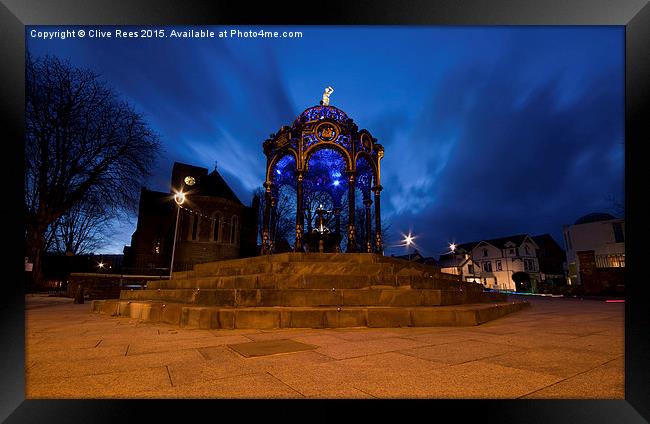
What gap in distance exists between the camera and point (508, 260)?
4938 centimetres

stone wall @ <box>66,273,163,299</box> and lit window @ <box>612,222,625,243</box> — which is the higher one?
lit window @ <box>612,222,625,243</box>

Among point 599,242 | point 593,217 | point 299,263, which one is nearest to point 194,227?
point 299,263

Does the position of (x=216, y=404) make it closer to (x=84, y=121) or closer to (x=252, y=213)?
(x=84, y=121)

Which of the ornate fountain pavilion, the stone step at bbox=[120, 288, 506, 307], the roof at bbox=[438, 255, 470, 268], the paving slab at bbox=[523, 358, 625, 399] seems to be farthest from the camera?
the roof at bbox=[438, 255, 470, 268]

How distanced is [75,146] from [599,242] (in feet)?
148

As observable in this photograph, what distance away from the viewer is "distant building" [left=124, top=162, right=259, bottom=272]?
108 feet

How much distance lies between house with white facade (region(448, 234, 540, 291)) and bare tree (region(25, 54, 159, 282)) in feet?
155

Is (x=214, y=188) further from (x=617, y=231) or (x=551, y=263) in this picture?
(x=551, y=263)

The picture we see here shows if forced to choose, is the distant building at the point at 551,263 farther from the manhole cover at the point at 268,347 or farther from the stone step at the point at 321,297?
the manhole cover at the point at 268,347

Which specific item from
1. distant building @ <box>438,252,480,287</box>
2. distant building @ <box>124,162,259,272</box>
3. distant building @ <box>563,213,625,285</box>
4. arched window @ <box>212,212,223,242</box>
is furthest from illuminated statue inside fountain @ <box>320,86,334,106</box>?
distant building @ <box>438,252,480,287</box>

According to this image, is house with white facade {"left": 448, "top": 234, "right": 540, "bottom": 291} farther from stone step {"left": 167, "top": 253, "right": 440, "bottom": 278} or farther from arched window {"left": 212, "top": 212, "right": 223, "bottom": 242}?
stone step {"left": 167, "top": 253, "right": 440, "bottom": 278}

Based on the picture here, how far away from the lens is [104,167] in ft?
→ 39.7

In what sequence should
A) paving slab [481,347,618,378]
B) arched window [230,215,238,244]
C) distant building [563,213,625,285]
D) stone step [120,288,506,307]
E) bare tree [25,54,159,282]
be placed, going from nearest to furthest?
paving slab [481,347,618,378]
stone step [120,288,506,307]
bare tree [25,54,159,282]
distant building [563,213,625,285]
arched window [230,215,238,244]
